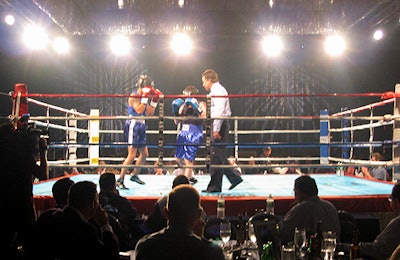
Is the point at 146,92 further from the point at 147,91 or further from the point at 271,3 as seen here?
the point at 271,3

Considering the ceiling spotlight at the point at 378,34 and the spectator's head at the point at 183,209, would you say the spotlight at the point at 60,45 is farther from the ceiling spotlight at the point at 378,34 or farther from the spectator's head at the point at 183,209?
the spectator's head at the point at 183,209

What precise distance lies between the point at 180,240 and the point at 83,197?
0.69 meters

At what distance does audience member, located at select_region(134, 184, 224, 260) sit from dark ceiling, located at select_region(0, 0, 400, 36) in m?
7.70

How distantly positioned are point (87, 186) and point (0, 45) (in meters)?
7.13

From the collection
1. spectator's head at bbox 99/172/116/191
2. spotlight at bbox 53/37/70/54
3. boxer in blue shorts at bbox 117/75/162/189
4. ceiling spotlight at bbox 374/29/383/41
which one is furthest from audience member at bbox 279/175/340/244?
spotlight at bbox 53/37/70/54

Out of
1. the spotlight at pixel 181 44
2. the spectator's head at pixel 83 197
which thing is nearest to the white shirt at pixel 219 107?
the spectator's head at pixel 83 197

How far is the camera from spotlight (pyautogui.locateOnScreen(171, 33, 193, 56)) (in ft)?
28.8

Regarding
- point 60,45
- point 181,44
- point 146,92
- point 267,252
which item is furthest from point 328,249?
point 60,45

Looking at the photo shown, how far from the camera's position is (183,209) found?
5.16ft

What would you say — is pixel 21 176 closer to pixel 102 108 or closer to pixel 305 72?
pixel 102 108

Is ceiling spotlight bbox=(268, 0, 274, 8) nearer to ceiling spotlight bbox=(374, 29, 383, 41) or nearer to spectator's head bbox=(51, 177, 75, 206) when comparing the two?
ceiling spotlight bbox=(374, 29, 383, 41)

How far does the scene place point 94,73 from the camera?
9.73 metres

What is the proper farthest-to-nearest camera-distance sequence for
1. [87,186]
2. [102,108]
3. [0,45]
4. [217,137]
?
1. [102,108]
2. [0,45]
3. [217,137]
4. [87,186]

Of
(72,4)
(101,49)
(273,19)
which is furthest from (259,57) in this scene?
(72,4)
